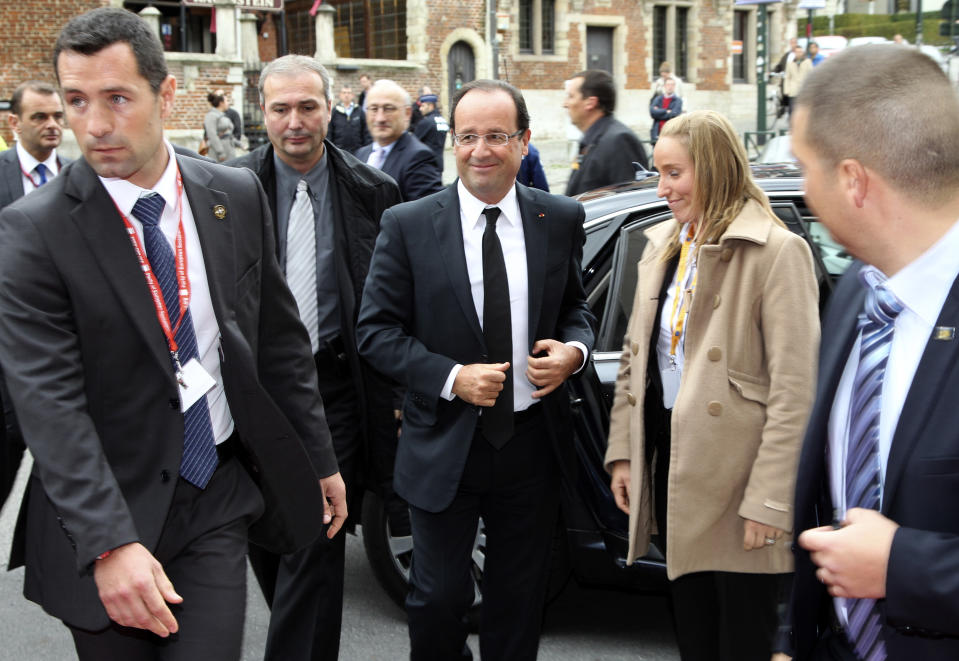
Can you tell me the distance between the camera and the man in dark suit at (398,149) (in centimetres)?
577

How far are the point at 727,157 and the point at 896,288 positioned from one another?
1550 millimetres

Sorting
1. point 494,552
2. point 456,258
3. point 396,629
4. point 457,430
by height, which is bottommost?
point 396,629

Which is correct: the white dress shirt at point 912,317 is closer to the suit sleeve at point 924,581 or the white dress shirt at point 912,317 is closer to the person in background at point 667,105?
the suit sleeve at point 924,581

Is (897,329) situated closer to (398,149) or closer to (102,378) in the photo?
(102,378)

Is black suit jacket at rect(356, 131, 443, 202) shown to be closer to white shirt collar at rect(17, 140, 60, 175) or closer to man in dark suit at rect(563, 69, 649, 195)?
man in dark suit at rect(563, 69, 649, 195)

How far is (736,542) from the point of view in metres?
3.18

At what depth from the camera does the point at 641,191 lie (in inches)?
166

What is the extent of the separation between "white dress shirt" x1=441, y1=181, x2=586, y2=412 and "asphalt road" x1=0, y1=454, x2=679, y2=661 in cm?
140

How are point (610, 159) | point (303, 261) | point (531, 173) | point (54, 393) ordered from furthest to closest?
point (531, 173), point (610, 159), point (303, 261), point (54, 393)

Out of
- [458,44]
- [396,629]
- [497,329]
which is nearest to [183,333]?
[497,329]

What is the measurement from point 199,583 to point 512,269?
1.43m

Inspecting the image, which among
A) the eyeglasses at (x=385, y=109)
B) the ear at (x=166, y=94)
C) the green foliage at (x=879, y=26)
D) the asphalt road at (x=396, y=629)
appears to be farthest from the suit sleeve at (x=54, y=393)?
the green foliage at (x=879, y=26)

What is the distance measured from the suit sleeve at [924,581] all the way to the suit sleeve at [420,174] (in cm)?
430

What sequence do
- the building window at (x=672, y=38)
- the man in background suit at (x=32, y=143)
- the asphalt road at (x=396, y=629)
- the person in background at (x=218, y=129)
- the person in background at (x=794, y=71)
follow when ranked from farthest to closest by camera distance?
the building window at (x=672, y=38), the person in background at (x=794, y=71), the person in background at (x=218, y=129), the man in background suit at (x=32, y=143), the asphalt road at (x=396, y=629)
